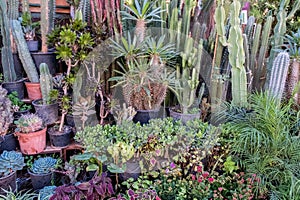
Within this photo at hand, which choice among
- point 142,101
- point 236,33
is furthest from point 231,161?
point 236,33

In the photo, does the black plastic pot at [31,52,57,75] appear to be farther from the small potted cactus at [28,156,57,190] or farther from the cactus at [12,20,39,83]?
the small potted cactus at [28,156,57,190]

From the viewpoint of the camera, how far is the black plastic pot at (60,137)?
7.52 ft

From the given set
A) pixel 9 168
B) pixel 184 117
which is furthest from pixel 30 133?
pixel 184 117

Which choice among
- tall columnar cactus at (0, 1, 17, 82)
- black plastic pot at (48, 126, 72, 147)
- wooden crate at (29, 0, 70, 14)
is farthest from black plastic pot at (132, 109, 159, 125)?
wooden crate at (29, 0, 70, 14)

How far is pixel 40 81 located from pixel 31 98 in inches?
12.8

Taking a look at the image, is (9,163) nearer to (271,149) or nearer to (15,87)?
(15,87)

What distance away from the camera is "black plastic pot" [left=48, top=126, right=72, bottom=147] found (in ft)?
7.52

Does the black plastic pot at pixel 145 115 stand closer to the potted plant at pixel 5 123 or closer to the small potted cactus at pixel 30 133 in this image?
the small potted cactus at pixel 30 133

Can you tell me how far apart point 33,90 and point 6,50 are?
0.42 metres

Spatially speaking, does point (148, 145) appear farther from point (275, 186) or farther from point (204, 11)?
point (204, 11)

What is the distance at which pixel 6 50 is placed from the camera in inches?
94.7

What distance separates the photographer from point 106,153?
1.98 m

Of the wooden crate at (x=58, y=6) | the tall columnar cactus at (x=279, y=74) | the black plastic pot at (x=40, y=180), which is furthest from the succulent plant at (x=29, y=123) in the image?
the tall columnar cactus at (x=279, y=74)

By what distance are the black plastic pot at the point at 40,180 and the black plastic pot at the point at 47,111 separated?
0.47 m
